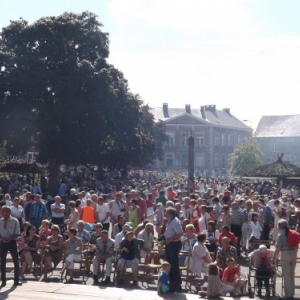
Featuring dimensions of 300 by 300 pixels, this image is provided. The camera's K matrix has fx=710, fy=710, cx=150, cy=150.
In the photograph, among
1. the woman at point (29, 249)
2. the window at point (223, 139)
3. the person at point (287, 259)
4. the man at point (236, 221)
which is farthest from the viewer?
the window at point (223, 139)

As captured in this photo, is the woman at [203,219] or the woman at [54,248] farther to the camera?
the woman at [203,219]

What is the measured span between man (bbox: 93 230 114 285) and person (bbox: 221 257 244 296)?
284cm

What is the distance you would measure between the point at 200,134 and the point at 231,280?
10802cm

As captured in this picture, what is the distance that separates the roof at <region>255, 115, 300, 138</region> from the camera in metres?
125

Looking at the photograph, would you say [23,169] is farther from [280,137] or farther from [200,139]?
[280,137]

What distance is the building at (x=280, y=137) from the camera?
124875 mm

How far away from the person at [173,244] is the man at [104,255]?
5.79ft

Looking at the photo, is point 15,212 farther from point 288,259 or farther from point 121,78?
point 121,78

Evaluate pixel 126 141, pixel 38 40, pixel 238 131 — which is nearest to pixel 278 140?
pixel 238 131

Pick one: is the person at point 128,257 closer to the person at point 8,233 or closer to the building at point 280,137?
the person at point 8,233

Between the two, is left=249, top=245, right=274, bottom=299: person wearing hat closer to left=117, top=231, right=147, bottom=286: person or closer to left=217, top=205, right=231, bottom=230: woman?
left=117, top=231, right=147, bottom=286: person

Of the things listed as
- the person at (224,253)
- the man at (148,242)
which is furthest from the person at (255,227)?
the person at (224,253)

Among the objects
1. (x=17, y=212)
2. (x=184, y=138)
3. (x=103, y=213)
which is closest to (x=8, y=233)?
Result: (x=17, y=212)

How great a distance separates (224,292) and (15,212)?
8440 millimetres
